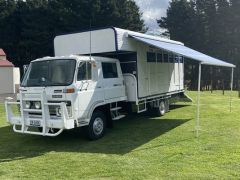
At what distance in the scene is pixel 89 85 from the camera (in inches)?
356

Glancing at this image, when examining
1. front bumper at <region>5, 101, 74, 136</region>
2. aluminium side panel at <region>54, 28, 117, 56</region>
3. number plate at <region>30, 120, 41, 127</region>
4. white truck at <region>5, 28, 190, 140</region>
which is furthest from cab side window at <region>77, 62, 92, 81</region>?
number plate at <region>30, 120, 41, 127</region>

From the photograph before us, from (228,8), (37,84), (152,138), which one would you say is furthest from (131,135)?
(228,8)

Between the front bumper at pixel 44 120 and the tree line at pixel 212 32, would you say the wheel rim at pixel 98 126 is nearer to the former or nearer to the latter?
the front bumper at pixel 44 120

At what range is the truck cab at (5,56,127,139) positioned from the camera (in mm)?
8328

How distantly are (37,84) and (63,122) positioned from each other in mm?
1563

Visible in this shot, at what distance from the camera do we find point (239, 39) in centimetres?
4459

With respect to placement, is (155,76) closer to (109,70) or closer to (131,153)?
(109,70)

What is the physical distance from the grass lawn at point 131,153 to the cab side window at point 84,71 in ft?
5.98

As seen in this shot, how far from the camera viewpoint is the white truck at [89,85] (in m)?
8.43

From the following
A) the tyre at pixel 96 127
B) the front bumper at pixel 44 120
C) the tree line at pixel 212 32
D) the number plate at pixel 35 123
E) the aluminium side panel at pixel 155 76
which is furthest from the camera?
the tree line at pixel 212 32

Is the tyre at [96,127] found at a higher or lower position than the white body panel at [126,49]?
lower

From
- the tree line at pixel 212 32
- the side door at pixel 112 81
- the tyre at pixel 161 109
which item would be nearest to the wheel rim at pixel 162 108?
the tyre at pixel 161 109

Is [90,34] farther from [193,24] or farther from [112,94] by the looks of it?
[193,24]

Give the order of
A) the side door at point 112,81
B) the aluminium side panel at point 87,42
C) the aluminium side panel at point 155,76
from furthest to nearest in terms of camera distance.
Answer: the aluminium side panel at point 155,76
the aluminium side panel at point 87,42
the side door at point 112,81
